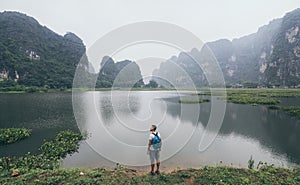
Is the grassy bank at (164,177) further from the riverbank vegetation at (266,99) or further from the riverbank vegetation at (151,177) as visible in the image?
the riverbank vegetation at (266,99)

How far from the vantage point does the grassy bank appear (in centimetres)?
676

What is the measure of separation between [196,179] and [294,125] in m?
19.1

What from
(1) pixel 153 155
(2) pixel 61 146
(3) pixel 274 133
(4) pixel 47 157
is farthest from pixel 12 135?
(3) pixel 274 133

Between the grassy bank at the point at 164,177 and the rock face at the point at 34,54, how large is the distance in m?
91.4

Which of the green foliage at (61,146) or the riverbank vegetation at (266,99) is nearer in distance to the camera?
the green foliage at (61,146)

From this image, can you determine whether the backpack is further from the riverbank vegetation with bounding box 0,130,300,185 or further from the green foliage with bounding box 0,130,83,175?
the green foliage with bounding box 0,130,83,175

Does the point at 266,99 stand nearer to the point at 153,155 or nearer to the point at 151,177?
the point at 153,155

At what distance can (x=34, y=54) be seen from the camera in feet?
362

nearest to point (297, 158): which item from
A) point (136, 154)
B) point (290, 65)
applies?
point (136, 154)

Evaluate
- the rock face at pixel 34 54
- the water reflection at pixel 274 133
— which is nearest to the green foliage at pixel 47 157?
the water reflection at pixel 274 133

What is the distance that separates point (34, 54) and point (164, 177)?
423 ft

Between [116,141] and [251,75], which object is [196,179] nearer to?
[116,141]

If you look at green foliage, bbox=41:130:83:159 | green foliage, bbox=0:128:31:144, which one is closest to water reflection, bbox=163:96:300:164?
green foliage, bbox=41:130:83:159

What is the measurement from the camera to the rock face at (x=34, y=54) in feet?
294
